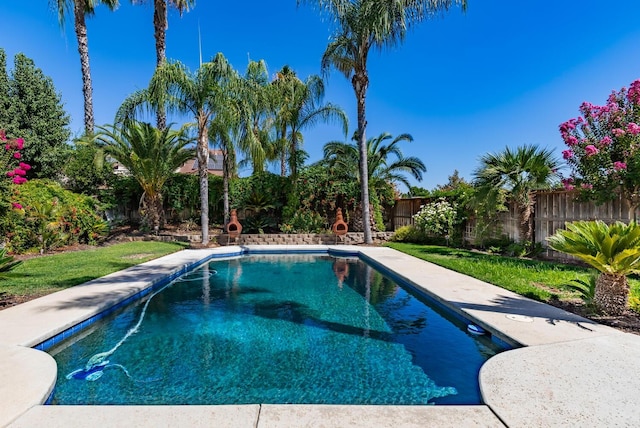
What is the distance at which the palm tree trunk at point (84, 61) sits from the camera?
53.0 ft

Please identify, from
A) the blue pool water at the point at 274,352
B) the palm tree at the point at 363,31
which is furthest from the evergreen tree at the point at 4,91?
the blue pool water at the point at 274,352

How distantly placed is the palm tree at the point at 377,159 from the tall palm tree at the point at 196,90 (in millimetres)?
5872

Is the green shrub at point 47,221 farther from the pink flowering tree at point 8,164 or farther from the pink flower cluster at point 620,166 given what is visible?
the pink flower cluster at point 620,166

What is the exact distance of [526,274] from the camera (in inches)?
280

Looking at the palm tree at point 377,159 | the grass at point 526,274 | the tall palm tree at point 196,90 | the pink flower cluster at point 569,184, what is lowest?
the grass at point 526,274

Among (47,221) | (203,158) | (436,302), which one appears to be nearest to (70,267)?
(47,221)

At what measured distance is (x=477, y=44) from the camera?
15.0 meters

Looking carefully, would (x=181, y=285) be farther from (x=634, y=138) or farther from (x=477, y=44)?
(x=477, y=44)

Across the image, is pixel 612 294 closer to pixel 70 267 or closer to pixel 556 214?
pixel 556 214

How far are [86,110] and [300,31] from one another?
1074cm

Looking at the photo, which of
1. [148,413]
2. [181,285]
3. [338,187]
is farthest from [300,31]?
[148,413]

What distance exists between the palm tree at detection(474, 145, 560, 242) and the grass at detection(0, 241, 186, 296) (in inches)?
402

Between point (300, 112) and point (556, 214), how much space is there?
10843 millimetres

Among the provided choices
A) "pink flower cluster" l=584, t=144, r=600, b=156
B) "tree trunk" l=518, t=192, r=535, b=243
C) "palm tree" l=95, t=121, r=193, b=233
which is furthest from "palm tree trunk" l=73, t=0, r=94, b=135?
"pink flower cluster" l=584, t=144, r=600, b=156
